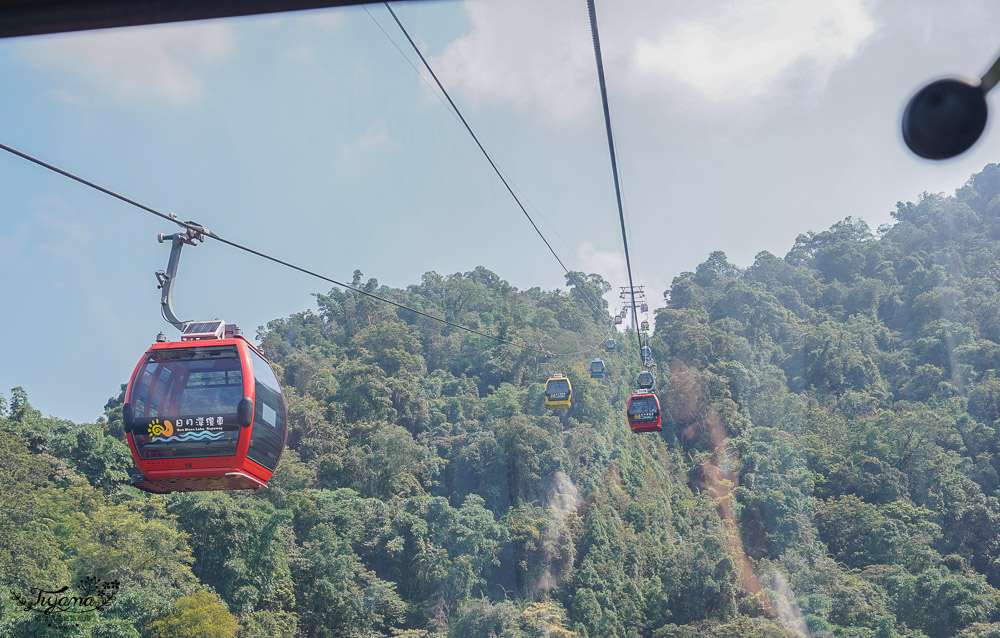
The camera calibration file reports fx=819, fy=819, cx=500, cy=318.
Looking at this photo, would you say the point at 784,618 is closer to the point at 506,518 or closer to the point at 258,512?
the point at 506,518

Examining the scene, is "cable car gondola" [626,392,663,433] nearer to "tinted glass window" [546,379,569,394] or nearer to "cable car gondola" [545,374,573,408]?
"cable car gondola" [545,374,573,408]

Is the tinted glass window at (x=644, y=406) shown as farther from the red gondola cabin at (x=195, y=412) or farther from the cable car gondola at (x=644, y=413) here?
the red gondola cabin at (x=195, y=412)

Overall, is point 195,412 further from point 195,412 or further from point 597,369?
point 597,369

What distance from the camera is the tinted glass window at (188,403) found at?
813cm

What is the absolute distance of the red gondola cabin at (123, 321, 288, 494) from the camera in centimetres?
813

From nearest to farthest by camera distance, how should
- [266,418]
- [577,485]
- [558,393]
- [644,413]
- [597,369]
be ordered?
1. [266,418]
2. [644,413]
3. [558,393]
4. [597,369]
5. [577,485]

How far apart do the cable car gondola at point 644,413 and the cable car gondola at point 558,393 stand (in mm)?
4412

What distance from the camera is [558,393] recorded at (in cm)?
2700

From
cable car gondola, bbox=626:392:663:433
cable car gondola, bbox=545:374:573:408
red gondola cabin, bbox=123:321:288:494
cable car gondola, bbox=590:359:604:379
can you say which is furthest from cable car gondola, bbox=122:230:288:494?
cable car gondola, bbox=590:359:604:379

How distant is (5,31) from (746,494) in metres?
50.9

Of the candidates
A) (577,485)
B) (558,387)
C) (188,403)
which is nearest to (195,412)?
(188,403)

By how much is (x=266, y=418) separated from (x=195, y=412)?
29.0 inches

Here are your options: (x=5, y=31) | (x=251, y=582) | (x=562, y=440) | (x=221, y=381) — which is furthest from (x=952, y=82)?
(x=562, y=440)

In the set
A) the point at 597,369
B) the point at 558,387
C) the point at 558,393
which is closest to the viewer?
the point at 558,393
